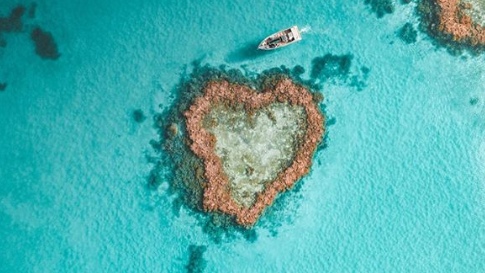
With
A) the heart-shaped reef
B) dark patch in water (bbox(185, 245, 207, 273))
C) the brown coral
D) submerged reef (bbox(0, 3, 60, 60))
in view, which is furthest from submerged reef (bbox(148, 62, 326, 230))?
the brown coral

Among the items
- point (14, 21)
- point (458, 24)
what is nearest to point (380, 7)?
point (458, 24)

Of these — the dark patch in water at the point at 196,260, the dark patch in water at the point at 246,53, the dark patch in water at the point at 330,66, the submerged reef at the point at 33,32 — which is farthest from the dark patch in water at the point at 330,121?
the submerged reef at the point at 33,32

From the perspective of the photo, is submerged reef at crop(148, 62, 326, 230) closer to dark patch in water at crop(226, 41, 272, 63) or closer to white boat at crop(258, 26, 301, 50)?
dark patch in water at crop(226, 41, 272, 63)

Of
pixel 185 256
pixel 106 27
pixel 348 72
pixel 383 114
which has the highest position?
pixel 106 27

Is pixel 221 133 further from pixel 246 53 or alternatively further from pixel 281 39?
pixel 281 39

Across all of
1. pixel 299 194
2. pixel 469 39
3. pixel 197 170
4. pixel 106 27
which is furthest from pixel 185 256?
pixel 469 39

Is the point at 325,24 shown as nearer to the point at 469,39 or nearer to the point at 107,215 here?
the point at 469,39

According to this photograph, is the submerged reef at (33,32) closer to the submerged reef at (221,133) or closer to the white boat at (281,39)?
the submerged reef at (221,133)
